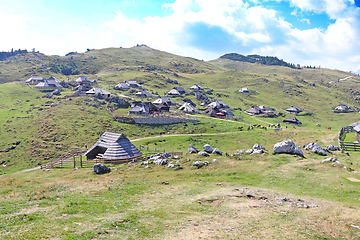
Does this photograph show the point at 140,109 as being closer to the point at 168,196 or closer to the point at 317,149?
the point at 317,149

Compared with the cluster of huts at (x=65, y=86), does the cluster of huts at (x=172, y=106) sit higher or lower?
lower

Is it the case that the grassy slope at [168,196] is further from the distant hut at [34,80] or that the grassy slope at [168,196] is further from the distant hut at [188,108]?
the distant hut at [34,80]

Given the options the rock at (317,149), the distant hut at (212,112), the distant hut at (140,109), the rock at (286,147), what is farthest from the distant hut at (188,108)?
the rock at (317,149)

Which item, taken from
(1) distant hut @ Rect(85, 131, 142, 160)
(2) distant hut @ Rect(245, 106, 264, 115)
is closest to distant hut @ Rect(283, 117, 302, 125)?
(2) distant hut @ Rect(245, 106, 264, 115)

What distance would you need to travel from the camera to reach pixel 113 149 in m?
40.7

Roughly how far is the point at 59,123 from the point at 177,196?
173 ft

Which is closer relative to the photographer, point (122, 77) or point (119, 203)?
point (119, 203)

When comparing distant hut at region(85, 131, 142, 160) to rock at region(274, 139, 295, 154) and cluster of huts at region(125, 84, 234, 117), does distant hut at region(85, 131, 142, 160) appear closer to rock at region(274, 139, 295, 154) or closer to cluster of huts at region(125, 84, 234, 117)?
rock at region(274, 139, 295, 154)

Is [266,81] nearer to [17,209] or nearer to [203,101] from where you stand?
[203,101]

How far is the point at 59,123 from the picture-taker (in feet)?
201

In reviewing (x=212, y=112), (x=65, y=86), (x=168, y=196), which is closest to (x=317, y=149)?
(x=168, y=196)

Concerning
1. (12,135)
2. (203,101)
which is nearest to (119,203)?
(12,135)

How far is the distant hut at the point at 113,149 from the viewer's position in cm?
4028

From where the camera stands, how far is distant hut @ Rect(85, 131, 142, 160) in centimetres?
4028
